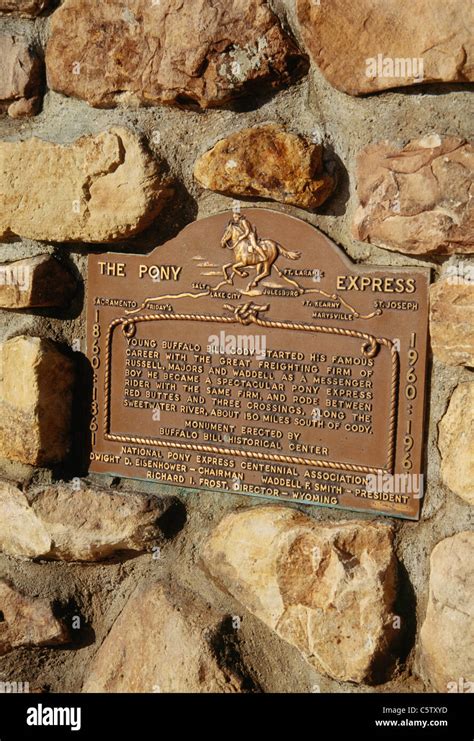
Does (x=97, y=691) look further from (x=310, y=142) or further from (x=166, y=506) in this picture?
(x=310, y=142)

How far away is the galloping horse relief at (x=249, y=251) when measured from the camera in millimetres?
1965

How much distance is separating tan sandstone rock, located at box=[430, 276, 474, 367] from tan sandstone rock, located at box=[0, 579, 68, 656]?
3.89 feet

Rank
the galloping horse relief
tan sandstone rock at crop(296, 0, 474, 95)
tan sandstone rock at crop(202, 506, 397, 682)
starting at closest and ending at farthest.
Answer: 1. tan sandstone rock at crop(296, 0, 474, 95)
2. tan sandstone rock at crop(202, 506, 397, 682)
3. the galloping horse relief

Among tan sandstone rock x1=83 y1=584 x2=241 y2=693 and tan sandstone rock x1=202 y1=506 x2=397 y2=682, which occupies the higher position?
tan sandstone rock x1=202 y1=506 x2=397 y2=682

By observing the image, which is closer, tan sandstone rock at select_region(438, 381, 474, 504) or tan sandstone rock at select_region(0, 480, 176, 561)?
tan sandstone rock at select_region(438, 381, 474, 504)

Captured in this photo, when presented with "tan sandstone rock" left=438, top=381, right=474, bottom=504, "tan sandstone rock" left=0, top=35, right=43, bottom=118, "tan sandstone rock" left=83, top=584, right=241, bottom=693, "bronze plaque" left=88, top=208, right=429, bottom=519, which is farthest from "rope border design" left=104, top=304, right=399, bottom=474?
"tan sandstone rock" left=0, top=35, right=43, bottom=118

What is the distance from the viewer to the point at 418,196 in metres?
1.75

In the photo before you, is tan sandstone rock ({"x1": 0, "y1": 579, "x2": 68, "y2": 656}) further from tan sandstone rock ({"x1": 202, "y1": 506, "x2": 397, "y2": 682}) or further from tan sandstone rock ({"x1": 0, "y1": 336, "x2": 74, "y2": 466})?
tan sandstone rock ({"x1": 202, "y1": 506, "x2": 397, "y2": 682})

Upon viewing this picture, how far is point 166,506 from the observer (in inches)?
83.7

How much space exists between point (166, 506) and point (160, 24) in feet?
3.65

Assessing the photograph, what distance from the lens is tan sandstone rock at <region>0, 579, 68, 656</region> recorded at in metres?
2.23

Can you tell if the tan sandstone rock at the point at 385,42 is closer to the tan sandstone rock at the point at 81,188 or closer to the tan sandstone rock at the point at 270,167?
the tan sandstone rock at the point at 270,167

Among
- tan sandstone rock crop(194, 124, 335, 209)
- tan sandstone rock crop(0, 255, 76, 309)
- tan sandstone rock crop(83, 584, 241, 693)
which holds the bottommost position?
tan sandstone rock crop(83, 584, 241, 693)

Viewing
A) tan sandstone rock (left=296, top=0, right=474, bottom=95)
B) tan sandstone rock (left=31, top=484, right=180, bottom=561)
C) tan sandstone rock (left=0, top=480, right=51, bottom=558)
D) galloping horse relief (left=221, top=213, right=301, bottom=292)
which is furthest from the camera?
tan sandstone rock (left=0, top=480, right=51, bottom=558)
